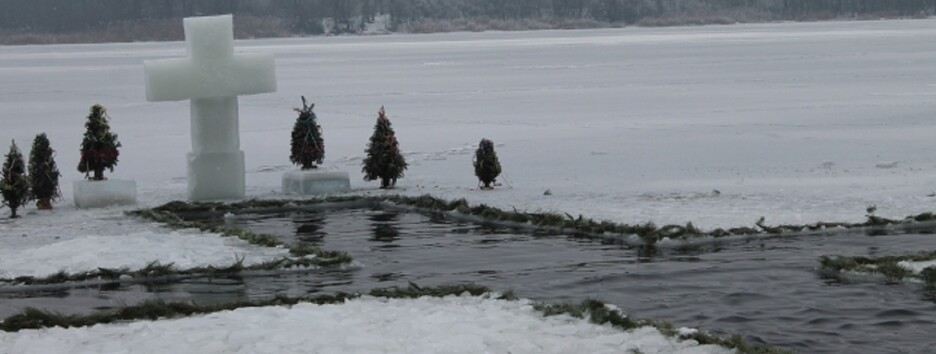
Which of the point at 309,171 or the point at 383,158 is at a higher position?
the point at 383,158

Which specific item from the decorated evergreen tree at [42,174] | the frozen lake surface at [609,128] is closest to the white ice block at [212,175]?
the frozen lake surface at [609,128]

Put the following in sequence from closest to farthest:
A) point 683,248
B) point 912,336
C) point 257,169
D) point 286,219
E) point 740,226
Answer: point 912,336 → point 683,248 → point 740,226 → point 286,219 → point 257,169

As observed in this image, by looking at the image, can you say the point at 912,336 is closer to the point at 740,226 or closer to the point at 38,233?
the point at 740,226

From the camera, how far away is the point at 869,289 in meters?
11.9

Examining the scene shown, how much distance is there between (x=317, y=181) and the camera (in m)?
19.3

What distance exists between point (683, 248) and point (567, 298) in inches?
111

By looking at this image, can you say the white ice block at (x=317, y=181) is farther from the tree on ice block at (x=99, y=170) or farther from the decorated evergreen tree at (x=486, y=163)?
the tree on ice block at (x=99, y=170)

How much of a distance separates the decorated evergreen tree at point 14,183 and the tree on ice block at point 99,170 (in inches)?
32.2

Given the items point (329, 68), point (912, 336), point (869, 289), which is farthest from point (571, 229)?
point (329, 68)

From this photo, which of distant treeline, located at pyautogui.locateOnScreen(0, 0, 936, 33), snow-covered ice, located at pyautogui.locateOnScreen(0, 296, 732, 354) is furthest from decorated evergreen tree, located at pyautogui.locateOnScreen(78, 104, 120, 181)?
distant treeline, located at pyautogui.locateOnScreen(0, 0, 936, 33)

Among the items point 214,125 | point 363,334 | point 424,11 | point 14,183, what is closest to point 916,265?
point 363,334

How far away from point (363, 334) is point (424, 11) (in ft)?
574

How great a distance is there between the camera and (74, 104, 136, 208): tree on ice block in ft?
60.4

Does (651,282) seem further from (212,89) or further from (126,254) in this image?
(212,89)
